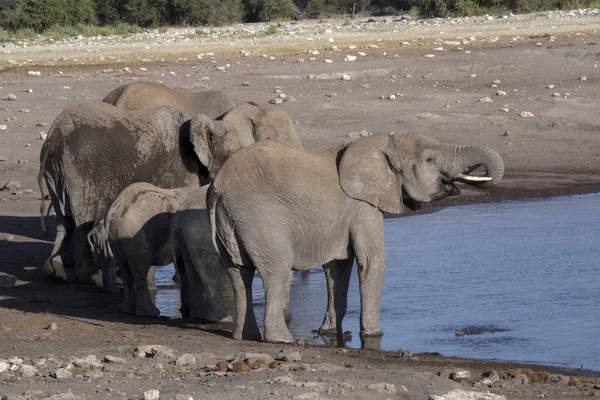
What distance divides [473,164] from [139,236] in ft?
9.05

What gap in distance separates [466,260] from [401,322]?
262cm

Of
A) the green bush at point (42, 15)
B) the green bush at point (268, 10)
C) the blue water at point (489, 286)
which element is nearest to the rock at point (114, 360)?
the blue water at point (489, 286)

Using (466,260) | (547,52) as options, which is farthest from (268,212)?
(547,52)

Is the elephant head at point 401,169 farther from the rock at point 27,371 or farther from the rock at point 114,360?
the rock at point 27,371

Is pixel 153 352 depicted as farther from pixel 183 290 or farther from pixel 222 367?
pixel 183 290

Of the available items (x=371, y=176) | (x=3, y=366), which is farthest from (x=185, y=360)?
(x=371, y=176)

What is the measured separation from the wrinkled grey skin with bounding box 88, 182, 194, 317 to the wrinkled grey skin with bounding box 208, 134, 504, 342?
1186 millimetres

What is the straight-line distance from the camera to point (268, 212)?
857cm

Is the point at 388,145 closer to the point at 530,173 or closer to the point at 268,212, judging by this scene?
the point at 268,212

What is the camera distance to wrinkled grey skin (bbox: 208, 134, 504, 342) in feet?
28.1

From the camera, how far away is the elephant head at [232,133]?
A: 11281 mm

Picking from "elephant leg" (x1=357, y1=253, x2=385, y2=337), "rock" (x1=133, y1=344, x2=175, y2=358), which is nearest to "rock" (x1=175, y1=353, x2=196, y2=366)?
"rock" (x1=133, y1=344, x2=175, y2=358)

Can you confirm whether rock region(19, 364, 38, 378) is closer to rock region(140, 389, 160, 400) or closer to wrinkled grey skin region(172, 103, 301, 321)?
rock region(140, 389, 160, 400)

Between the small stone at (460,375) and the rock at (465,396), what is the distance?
0.59 m
